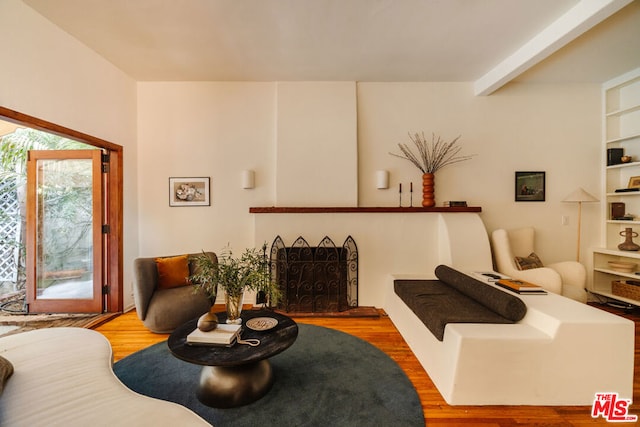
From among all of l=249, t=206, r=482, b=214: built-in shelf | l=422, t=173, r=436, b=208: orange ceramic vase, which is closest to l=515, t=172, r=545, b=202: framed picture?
l=249, t=206, r=482, b=214: built-in shelf

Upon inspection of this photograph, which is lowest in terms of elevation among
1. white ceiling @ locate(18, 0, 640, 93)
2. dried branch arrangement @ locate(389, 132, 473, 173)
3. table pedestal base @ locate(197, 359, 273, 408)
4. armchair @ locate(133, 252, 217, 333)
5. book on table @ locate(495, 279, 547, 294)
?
table pedestal base @ locate(197, 359, 273, 408)

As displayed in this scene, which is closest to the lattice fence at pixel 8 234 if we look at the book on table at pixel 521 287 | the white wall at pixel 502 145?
the white wall at pixel 502 145

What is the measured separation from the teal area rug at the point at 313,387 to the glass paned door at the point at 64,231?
154 cm

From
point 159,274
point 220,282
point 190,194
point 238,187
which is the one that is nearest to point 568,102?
point 238,187

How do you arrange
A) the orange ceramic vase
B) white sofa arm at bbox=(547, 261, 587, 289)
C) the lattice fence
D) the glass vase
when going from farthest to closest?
the lattice fence, the orange ceramic vase, white sofa arm at bbox=(547, 261, 587, 289), the glass vase

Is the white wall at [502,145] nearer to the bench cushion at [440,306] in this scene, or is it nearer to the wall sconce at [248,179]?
the bench cushion at [440,306]

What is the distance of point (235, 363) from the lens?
146 cm

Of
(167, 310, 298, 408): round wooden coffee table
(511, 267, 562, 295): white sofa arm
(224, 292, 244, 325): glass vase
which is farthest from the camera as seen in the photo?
(511, 267, 562, 295): white sofa arm

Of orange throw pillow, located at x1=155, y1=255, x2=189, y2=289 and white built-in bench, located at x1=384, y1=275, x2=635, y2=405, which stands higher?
orange throw pillow, located at x1=155, y1=255, x2=189, y2=289

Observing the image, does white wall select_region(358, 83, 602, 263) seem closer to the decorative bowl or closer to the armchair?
the decorative bowl

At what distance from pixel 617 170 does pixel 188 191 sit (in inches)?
224

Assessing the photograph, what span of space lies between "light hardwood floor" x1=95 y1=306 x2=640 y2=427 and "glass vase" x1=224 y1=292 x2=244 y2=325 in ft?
3.91

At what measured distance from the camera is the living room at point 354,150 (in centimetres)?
340

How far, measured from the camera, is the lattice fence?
3590 mm
